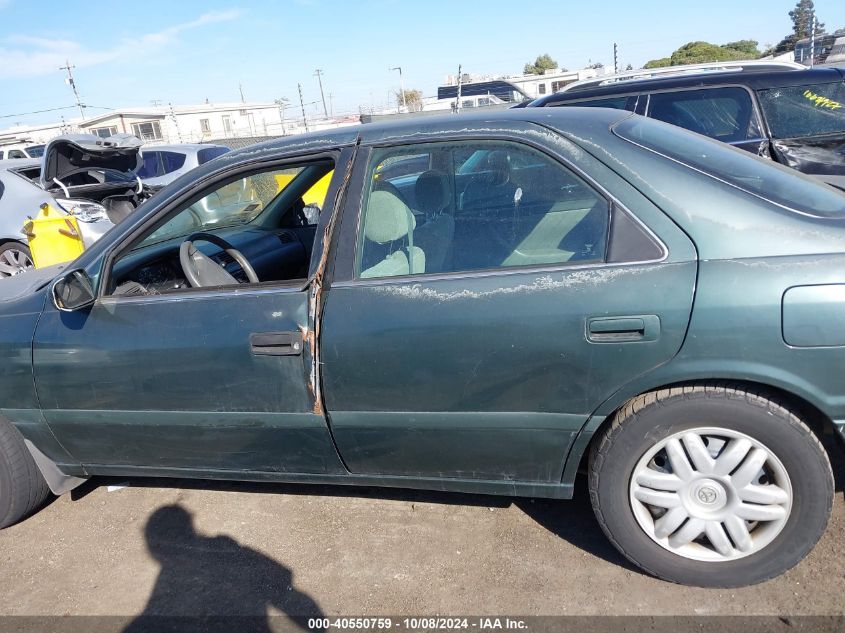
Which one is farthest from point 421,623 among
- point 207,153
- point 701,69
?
point 207,153

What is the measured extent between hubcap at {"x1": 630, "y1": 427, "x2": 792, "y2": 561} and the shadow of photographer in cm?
129

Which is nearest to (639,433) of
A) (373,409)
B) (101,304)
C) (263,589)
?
(373,409)

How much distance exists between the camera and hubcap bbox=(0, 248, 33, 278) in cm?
776

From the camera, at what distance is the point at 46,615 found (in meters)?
2.56

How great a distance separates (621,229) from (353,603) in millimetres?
1658

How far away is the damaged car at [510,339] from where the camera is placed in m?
2.10

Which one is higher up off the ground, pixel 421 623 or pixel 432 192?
pixel 432 192

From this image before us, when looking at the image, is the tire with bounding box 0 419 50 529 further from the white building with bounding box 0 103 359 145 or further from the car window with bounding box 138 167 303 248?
the white building with bounding box 0 103 359 145

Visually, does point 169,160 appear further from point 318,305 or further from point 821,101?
point 318,305

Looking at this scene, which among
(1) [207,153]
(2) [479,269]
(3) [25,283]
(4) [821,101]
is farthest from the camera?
(1) [207,153]

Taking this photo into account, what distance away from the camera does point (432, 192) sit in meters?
2.59

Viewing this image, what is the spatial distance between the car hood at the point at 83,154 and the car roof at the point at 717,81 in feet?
16.3

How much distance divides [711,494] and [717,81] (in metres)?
4.81

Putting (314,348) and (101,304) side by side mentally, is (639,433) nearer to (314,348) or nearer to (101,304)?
(314,348)
